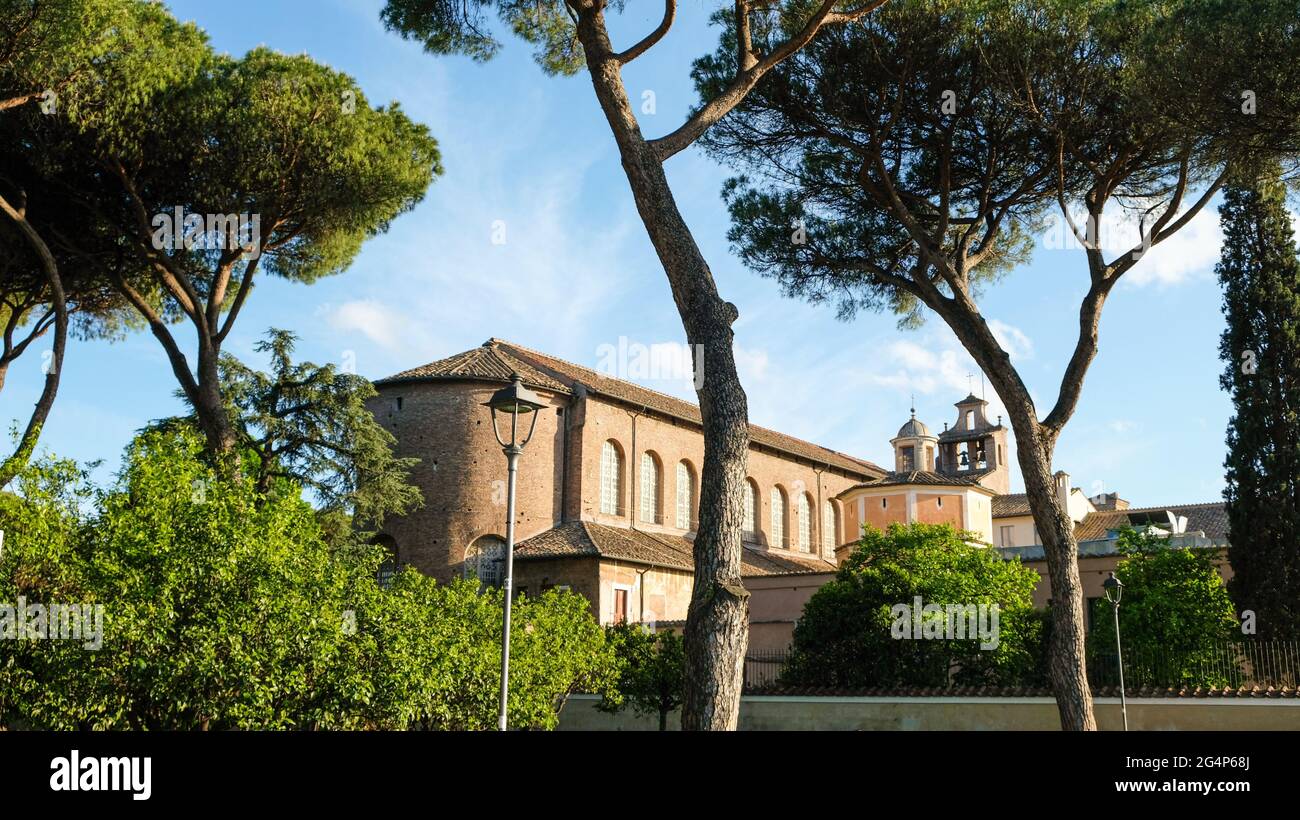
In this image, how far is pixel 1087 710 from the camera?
1163cm

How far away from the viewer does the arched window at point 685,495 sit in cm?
3234

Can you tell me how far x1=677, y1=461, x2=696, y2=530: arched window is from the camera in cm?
3234

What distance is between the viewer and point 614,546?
26.5 meters

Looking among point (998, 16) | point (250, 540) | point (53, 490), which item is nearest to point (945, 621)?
point (998, 16)

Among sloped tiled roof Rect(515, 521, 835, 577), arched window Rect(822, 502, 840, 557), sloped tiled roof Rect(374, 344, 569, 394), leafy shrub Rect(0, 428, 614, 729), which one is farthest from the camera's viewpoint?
arched window Rect(822, 502, 840, 557)

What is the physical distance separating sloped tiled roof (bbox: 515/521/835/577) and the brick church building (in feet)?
0.21

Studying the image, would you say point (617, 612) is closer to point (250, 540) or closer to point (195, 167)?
point (195, 167)

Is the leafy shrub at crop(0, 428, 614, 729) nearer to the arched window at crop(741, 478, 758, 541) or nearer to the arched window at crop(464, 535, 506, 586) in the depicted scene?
the arched window at crop(464, 535, 506, 586)

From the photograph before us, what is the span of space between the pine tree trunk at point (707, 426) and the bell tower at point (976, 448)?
1692 inches

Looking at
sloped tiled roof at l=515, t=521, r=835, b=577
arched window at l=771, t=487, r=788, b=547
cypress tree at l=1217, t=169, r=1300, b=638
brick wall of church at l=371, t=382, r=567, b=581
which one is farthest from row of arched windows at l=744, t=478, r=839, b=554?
cypress tree at l=1217, t=169, r=1300, b=638

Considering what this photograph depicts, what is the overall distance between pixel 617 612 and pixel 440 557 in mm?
4651

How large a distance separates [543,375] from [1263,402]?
1751 centimetres

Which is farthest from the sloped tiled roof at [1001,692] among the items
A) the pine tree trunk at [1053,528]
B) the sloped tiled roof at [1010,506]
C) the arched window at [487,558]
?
the sloped tiled roof at [1010,506]

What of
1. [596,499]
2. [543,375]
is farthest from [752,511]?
[543,375]
